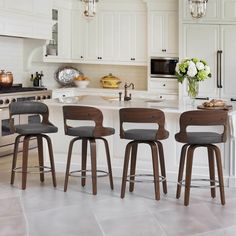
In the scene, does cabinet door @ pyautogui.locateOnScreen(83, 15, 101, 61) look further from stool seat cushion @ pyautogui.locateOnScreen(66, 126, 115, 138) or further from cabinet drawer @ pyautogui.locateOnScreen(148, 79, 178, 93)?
stool seat cushion @ pyautogui.locateOnScreen(66, 126, 115, 138)

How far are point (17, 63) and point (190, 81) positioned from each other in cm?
370

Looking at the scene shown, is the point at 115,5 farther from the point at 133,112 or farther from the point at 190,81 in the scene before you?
the point at 133,112

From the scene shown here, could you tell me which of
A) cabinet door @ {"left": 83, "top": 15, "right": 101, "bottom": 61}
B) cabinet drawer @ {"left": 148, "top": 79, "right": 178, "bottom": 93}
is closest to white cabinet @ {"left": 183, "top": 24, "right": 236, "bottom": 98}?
cabinet drawer @ {"left": 148, "top": 79, "right": 178, "bottom": 93}

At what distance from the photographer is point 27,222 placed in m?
4.44

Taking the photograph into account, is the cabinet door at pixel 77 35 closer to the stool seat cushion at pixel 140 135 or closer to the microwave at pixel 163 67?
the microwave at pixel 163 67

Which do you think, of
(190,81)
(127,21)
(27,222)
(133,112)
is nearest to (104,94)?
(127,21)

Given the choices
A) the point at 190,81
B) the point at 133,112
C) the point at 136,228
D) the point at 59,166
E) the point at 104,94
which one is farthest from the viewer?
the point at 104,94

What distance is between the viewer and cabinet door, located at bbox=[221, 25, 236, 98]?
25.8ft

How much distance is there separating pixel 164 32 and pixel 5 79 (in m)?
2.72

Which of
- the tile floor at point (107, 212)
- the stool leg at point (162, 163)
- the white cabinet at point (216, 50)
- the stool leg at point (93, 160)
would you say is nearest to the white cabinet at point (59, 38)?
the white cabinet at point (216, 50)

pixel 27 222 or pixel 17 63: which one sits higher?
pixel 17 63

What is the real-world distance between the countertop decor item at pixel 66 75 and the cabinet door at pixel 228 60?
2835mm

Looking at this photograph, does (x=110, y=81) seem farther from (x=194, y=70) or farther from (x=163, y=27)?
(x=194, y=70)

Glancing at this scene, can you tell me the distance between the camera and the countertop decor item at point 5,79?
759 centimetres
